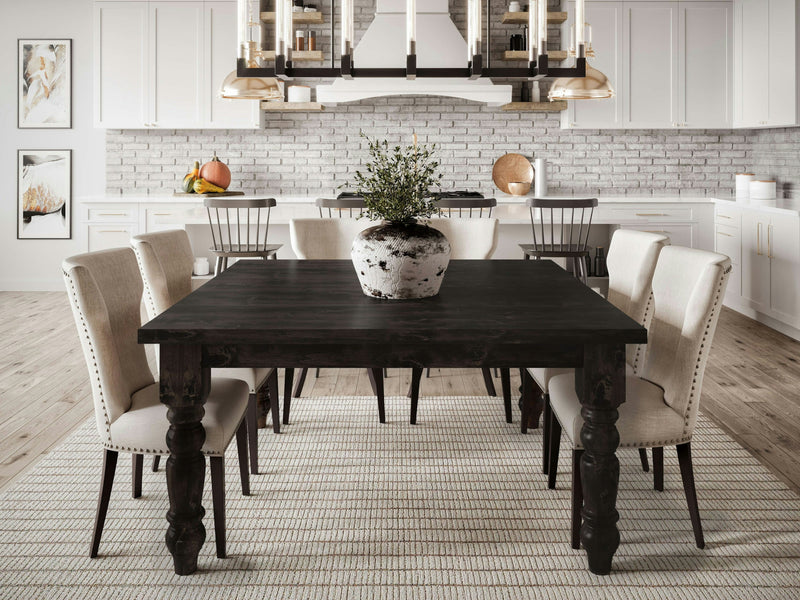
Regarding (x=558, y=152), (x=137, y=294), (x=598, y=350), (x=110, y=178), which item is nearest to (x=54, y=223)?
(x=110, y=178)

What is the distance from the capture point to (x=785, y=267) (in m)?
5.03

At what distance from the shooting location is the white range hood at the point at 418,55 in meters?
6.01

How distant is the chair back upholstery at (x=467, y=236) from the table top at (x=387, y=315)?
104 centimetres

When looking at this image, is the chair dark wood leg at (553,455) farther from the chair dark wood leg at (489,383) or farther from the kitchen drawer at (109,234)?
the kitchen drawer at (109,234)

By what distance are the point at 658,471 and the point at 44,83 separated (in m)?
6.17

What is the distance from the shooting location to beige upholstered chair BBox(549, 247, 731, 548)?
2.14 meters

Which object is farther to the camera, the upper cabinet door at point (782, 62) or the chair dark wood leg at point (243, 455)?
the upper cabinet door at point (782, 62)

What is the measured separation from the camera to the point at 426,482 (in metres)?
2.79

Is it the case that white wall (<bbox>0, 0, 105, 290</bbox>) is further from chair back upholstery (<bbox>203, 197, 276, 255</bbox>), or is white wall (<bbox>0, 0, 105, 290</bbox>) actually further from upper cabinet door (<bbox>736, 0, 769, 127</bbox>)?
upper cabinet door (<bbox>736, 0, 769, 127</bbox>)

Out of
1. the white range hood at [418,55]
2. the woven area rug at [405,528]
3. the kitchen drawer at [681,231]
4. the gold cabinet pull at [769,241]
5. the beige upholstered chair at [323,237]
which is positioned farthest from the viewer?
the kitchen drawer at [681,231]

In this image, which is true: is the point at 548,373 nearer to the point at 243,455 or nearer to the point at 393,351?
the point at 393,351

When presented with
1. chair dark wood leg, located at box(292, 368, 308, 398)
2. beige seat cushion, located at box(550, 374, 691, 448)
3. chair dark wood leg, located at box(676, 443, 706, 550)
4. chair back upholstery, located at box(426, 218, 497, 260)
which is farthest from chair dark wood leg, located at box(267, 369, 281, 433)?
chair dark wood leg, located at box(676, 443, 706, 550)

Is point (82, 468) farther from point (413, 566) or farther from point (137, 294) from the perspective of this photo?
point (413, 566)

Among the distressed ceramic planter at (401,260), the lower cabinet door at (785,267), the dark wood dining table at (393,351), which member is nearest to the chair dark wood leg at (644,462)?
the dark wood dining table at (393,351)
